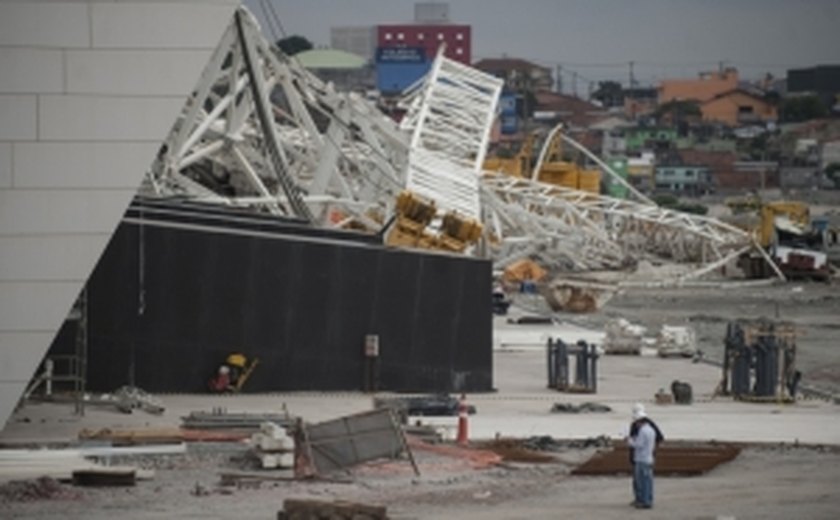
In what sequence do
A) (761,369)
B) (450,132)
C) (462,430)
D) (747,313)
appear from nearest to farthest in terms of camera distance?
(462,430), (761,369), (450,132), (747,313)

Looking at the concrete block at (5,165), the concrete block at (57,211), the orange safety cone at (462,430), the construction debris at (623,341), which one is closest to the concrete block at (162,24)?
the concrete block at (5,165)

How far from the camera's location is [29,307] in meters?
36.2

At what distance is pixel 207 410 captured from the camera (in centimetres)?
4219

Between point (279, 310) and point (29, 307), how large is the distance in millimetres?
9625

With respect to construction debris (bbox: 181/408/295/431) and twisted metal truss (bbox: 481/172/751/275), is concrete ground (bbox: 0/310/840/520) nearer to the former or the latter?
construction debris (bbox: 181/408/295/431)

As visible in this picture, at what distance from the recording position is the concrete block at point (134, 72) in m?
36.5

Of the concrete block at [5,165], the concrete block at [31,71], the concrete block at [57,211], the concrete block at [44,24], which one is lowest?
the concrete block at [57,211]

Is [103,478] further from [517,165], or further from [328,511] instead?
[517,165]

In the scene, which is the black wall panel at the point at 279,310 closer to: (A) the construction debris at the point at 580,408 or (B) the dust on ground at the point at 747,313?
(A) the construction debris at the point at 580,408

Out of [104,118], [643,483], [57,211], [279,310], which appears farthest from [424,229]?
[643,483]

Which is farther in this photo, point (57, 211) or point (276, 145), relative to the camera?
point (276, 145)

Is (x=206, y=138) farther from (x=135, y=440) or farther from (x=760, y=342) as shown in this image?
(x=135, y=440)

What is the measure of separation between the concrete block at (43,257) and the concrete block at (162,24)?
2.50 meters

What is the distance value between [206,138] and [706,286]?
4847cm
